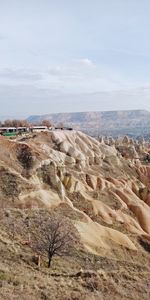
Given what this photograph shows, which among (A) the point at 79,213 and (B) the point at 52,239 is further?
(A) the point at 79,213

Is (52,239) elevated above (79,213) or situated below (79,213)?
above

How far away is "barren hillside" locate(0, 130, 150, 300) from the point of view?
886 inches

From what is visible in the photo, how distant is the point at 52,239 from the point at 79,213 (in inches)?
578

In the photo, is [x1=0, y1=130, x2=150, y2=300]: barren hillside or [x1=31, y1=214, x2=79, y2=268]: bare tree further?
[x1=31, y1=214, x2=79, y2=268]: bare tree

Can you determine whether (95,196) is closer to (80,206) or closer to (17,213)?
(80,206)

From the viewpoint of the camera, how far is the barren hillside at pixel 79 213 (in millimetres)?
22498

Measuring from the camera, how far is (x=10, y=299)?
17.9 metres

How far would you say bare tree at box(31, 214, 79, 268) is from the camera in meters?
30.3

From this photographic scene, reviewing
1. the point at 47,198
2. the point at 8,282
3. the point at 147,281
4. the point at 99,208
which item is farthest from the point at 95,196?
the point at 8,282

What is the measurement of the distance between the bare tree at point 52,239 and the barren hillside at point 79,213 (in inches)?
30.7

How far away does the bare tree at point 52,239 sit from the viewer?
30312 mm

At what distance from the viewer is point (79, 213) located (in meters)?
45.4

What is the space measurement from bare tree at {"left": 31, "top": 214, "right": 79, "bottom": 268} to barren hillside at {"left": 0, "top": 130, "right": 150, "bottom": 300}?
779 mm

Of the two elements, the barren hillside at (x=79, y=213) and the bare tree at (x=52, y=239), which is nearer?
the barren hillside at (x=79, y=213)
